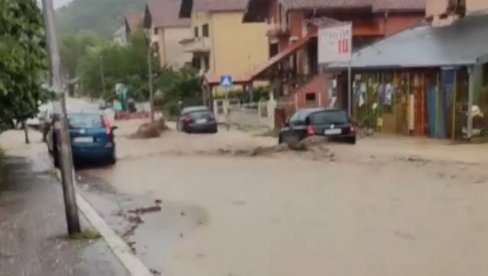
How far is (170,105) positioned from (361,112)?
32.6 m

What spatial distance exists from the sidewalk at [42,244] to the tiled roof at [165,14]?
7234cm

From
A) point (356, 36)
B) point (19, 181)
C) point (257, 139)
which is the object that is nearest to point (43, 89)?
point (19, 181)

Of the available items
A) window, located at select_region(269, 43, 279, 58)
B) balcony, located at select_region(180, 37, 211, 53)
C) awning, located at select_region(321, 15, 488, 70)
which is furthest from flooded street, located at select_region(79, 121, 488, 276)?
balcony, located at select_region(180, 37, 211, 53)

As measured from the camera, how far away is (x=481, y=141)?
28.0 meters

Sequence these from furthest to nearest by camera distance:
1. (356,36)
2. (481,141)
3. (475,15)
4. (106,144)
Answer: (356,36) < (475,15) < (481,141) < (106,144)

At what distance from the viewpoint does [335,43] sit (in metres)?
38.2

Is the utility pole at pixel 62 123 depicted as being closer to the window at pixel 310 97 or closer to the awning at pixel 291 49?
the window at pixel 310 97

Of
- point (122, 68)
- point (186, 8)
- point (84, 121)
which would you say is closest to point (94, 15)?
point (122, 68)

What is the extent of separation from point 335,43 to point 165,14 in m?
54.6

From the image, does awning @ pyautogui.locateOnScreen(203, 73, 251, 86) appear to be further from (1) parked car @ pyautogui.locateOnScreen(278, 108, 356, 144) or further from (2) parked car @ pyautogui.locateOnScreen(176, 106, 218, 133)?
(1) parked car @ pyautogui.locateOnScreen(278, 108, 356, 144)

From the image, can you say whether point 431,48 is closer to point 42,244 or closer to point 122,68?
point 42,244

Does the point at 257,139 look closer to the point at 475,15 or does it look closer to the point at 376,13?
the point at 475,15

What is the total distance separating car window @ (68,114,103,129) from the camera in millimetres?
24047

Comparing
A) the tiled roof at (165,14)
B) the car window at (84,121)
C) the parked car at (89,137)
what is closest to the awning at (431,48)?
the parked car at (89,137)
